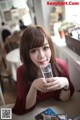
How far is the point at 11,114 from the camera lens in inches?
29.7

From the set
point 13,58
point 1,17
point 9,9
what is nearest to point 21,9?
point 9,9

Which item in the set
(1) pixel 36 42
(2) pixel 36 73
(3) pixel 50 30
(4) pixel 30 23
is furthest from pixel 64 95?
(4) pixel 30 23

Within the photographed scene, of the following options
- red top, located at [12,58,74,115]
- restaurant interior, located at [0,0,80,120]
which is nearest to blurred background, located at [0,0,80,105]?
restaurant interior, located at [0,0,80,120]

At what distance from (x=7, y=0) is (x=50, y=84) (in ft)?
6.56

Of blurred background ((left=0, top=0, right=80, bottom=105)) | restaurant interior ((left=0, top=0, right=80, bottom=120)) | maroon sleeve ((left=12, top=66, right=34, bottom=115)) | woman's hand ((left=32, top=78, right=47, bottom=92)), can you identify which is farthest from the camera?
blurred background ((left=0, top=0, right=80, bottom=105))

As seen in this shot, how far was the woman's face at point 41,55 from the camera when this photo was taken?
0.66m

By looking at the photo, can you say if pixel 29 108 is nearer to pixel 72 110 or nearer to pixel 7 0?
pixel 72 110

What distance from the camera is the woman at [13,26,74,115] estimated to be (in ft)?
2.17

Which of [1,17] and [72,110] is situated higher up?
[1,17]

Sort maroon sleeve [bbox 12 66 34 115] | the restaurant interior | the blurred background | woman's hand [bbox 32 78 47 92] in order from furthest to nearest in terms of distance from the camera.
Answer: the blurred background < the restaurant interior < maroon sleeve [bbox 12 66 34 115] < woman's hand [bbox 32 78 47 92]

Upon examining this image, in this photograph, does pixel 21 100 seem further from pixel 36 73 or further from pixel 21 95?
pixel 36 73

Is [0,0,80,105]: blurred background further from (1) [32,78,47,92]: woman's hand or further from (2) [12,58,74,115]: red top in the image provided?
(1) [32,78,47,92]: woman's hand

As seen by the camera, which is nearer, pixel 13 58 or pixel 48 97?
pixel 48 97

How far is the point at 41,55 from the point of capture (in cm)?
65
